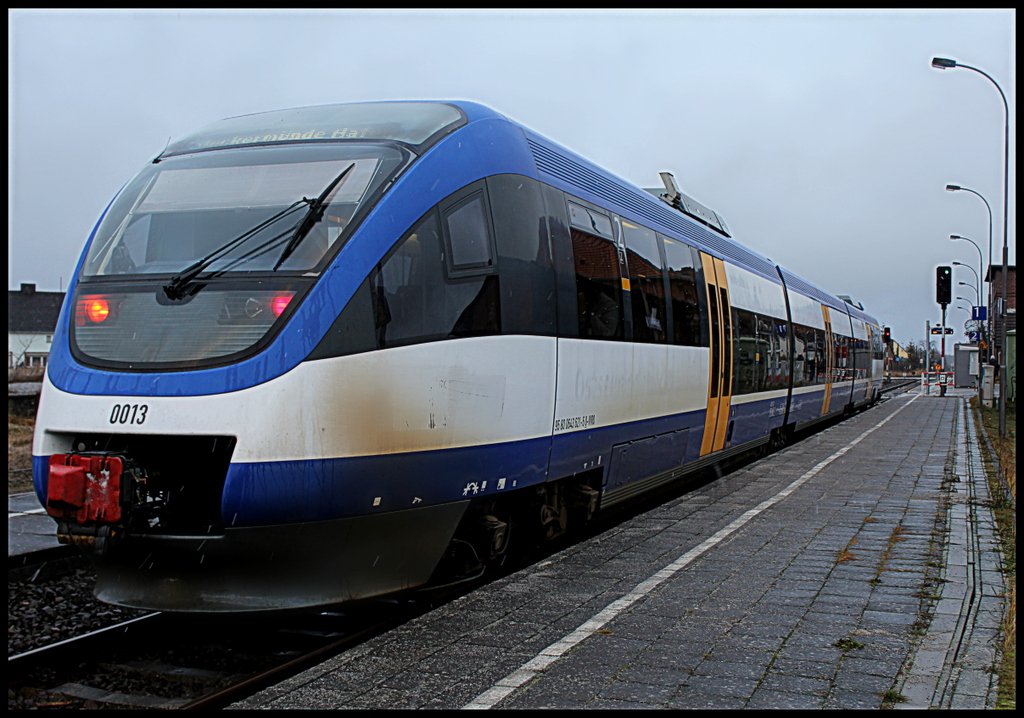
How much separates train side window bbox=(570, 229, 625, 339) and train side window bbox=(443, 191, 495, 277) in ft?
4.63

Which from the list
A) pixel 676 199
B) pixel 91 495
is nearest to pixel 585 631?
pixel 91 495

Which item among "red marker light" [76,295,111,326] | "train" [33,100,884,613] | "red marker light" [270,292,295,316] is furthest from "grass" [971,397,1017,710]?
"red marker light" [76,295,111,326]

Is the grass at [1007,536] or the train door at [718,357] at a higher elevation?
the train door at [718,357]

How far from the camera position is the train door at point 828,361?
72.1 feet

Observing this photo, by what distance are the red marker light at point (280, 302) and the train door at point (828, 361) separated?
18131 millimetres

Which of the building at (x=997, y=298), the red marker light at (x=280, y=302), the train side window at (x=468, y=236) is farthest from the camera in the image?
the building at (x=997, y=298)

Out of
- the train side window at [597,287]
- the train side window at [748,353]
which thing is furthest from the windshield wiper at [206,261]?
the train side window at [748,353]

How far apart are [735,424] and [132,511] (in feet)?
30.7

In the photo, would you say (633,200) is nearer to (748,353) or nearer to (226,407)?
(748,353)

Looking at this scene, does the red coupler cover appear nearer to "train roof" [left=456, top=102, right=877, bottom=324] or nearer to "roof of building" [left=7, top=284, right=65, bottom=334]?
"train roof" [left=456, top=102, right=877, bottom=324]

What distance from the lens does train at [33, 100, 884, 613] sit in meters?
5.24

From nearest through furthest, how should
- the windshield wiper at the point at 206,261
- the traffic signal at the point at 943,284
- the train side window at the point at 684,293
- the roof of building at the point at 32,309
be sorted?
the windshield wiper at the point at 206,261, the train side window at the point at 684,293, the traffic signal at the point at 943,284, the roof of building at the point at 32,309

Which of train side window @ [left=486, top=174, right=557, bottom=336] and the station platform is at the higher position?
train side window @ [left=486, top=174, right=557, bottom=336]

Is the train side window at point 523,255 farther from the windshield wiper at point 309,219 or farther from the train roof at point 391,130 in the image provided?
the windshield wiper at point 309,219
